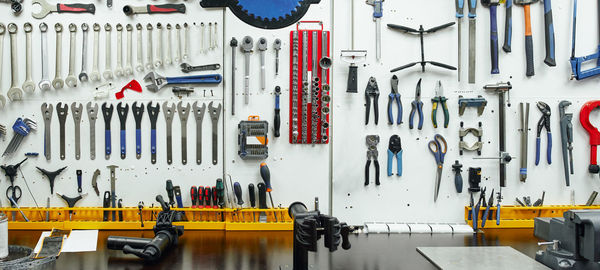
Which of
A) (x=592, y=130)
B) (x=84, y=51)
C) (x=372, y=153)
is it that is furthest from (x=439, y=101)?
(x=84, y=51)

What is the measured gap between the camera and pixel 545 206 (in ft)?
7.71

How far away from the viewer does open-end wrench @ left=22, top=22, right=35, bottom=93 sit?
7.58 ft

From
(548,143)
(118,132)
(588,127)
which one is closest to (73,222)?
(118,132)

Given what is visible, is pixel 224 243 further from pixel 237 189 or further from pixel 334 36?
pixel 334 36

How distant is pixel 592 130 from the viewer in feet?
7.75

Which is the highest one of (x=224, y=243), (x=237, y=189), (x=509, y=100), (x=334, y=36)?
(x=334, y=36)

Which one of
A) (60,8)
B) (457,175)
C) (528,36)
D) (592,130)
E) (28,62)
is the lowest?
(457,175)

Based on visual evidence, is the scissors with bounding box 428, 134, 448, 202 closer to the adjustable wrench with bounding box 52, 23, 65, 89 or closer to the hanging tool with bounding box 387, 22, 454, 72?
the hanging tool with bounding box 387, 22, 454, 72

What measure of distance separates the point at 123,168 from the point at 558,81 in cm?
249

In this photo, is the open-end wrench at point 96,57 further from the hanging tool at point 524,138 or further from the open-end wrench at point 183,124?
the hanging tool at point 524,138

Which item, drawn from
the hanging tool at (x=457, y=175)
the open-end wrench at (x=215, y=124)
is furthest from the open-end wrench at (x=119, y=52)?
the hanging tool at (x=457, y=175)

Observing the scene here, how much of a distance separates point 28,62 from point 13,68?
0.09 m

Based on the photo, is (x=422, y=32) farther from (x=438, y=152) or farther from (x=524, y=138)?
(x=524, y=138)

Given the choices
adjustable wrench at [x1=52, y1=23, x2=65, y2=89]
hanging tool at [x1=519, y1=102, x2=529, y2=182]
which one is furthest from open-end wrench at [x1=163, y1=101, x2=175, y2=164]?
hanging tool at [x1=519, y1=102, x2=529, y2=182]
